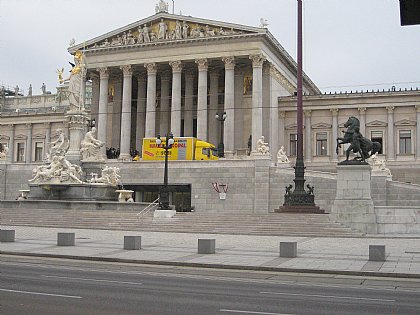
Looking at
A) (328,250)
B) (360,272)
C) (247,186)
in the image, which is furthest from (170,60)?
(360,272)

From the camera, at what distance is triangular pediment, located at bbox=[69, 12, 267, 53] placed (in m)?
75.3

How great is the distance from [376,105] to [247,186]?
2752cm

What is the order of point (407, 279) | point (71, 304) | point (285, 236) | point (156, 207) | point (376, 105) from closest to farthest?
point (71, 304), point (407, 279), point (285, 236), point (156, 207), point (376, 105)

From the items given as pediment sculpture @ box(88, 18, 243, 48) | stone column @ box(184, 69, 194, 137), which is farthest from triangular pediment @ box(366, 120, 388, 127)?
stone column @ box(184, 69, 194, 137)

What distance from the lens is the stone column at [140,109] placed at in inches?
3334

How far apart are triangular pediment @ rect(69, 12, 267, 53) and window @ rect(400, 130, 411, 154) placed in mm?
22093

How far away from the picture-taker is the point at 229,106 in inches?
2913

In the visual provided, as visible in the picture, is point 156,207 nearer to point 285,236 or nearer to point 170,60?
point 285,236

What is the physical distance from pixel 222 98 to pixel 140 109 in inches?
471

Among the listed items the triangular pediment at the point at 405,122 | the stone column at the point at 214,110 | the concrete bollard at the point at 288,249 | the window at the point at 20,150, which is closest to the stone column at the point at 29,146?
the window at the point at 20,150

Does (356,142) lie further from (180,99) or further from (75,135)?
(180,99)

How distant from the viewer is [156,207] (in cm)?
4484

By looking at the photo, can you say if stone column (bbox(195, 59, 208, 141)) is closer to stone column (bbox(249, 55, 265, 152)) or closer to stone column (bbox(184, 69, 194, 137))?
stone column (bbox(249, 55, 265, 152))

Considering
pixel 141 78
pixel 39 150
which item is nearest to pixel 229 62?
pixel 141 78
